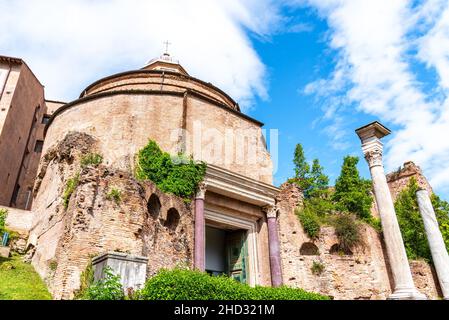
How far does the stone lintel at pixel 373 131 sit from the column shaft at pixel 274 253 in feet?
19.7

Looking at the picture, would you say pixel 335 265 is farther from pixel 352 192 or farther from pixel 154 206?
pixel 154 206

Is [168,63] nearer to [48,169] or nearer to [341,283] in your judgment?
[48,169]

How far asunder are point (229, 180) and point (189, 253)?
4.07 metres

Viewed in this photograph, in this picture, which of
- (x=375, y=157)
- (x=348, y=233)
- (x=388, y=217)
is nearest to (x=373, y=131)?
(x=375, y=157)

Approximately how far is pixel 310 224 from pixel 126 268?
40.2ft

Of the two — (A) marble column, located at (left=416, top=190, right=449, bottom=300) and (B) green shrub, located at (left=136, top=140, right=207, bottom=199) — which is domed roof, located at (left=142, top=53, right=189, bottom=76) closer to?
(B) green shrub, located at (left=136, top=140, right=207, bottom=199)

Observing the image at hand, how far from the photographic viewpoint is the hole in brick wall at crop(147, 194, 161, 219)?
42.4 feet

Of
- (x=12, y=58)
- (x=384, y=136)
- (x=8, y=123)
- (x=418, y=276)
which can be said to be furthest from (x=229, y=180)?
(x=12, y=58)

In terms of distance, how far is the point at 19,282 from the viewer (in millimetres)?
10742

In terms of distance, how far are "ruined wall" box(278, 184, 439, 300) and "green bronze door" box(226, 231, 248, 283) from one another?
1.91 m

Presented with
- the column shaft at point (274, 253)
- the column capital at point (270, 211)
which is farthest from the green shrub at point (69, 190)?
the column shaft at point (274, 253)

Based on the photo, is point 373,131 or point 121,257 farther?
point 373,131

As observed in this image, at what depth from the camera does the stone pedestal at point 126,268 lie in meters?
8.08

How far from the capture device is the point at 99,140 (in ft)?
52.3
